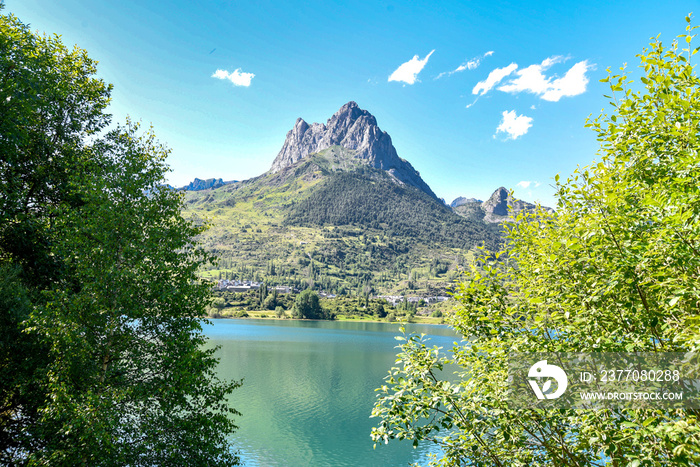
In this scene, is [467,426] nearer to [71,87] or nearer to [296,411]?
[71,87]

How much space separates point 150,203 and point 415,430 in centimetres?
1292

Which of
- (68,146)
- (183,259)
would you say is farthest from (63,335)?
(68,146)

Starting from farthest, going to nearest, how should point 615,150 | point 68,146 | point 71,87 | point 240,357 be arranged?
A: point 240,357, point 71,87, point 68,146, point 615,150

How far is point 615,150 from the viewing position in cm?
669

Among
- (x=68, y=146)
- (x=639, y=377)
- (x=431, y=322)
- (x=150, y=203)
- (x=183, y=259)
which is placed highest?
(x=68, y=146)

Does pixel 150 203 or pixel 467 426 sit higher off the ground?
pixel 150 203

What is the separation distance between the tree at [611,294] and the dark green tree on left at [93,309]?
896 centimetres

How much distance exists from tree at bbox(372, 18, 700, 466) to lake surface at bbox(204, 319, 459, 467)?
24.2 ft

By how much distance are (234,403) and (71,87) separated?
35.8 m

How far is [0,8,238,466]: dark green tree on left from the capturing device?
11.5 meters

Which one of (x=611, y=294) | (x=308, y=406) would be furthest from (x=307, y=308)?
(x=611, y=294)

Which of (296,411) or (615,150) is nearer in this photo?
(615,150)

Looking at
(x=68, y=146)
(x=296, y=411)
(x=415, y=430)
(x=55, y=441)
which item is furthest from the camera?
(x=296, y=411)

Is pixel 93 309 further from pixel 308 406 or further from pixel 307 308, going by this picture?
pixel 307 308
